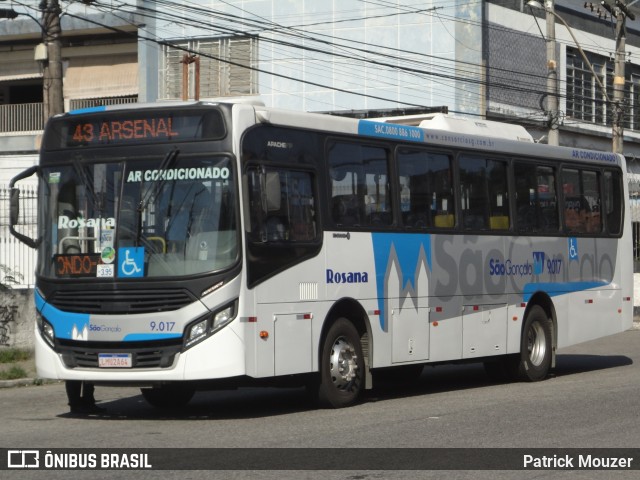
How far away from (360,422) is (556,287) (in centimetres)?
669

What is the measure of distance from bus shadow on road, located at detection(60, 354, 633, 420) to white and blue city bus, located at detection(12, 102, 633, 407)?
1.25 ft

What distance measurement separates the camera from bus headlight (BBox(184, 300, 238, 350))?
12.7 meters

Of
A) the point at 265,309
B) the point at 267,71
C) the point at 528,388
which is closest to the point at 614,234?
the point at 528,388

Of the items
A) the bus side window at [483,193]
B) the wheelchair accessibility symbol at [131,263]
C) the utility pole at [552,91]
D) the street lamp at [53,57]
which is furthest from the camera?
the utility pole at [552,91]

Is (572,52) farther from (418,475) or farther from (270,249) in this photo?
(418,475)

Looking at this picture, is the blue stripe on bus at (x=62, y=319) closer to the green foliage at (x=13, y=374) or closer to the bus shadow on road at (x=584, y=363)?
the green foliage at (x=13, y=374)

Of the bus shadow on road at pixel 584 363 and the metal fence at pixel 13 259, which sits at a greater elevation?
the metal fence at pixel 13 259

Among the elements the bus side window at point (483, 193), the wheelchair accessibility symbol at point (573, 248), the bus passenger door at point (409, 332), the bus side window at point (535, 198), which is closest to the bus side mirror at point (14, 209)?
the bus passenger door at point (409, 332)

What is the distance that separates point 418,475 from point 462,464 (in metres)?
0.65

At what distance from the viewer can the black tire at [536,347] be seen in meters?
17.9

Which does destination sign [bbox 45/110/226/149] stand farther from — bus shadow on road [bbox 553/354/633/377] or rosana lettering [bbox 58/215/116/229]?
bus shadow on road [bbox 553/354/633/377]

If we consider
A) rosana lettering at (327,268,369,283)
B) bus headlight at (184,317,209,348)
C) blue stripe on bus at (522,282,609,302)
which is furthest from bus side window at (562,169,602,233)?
bus headlight at (184,317,209,348)

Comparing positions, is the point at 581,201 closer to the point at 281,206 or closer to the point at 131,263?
the point at 281,206

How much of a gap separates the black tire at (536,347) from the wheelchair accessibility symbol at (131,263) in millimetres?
6715
